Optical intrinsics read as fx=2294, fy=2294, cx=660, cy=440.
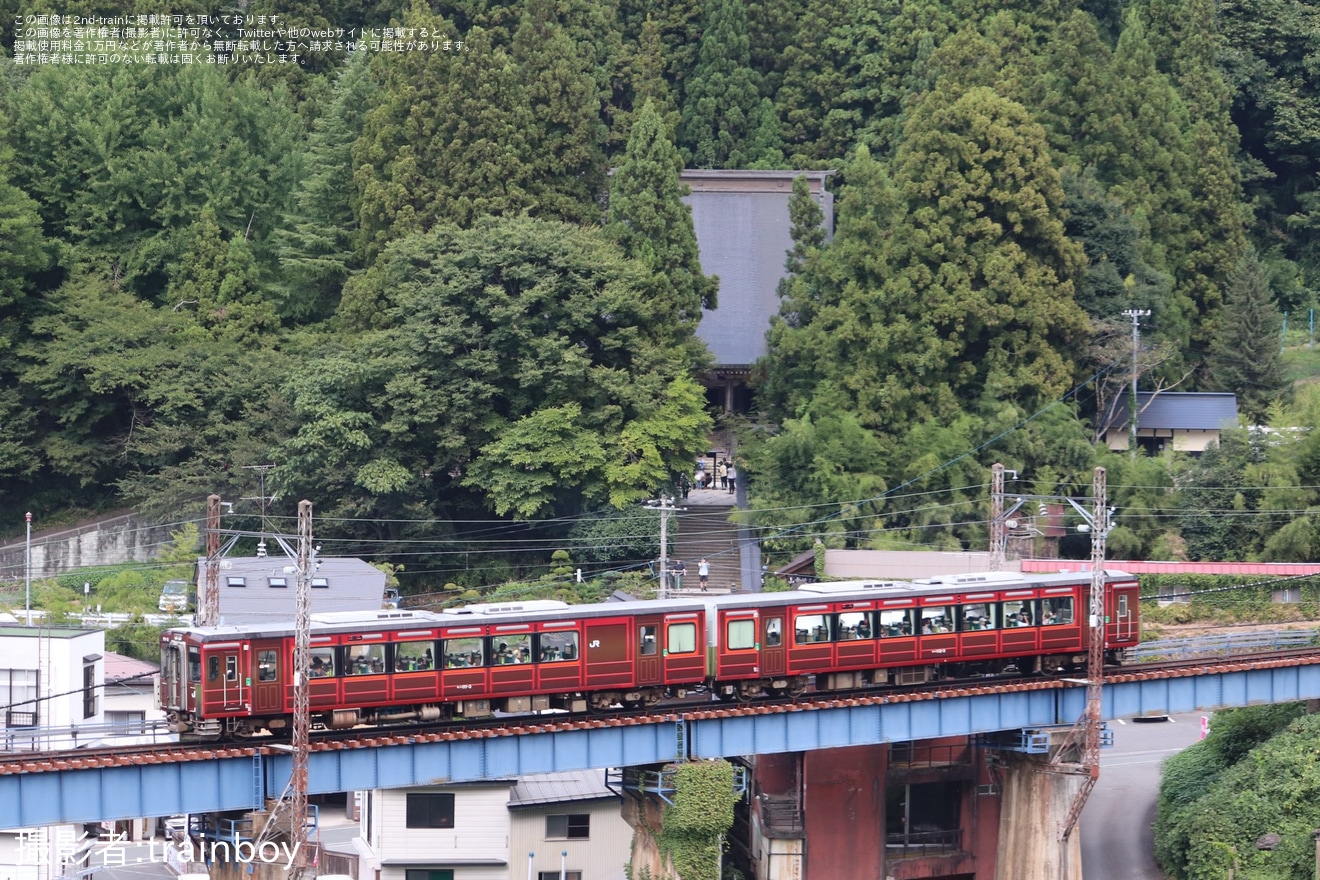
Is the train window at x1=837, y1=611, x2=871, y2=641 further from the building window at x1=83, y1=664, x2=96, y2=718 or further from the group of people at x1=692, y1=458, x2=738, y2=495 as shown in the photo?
the group of people at x1=692, y1=458, x2=738, y2=495

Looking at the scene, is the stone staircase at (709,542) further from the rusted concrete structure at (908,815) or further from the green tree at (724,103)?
the green tree at (724,103)

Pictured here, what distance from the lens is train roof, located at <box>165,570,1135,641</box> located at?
46625 mm

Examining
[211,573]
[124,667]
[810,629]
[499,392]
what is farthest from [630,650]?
[499,392]

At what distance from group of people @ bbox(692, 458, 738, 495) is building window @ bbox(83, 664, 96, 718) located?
973 inches

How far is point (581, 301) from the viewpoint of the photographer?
71.8m

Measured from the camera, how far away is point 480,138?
76.4 meters

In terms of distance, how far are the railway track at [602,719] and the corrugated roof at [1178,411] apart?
20027 mm

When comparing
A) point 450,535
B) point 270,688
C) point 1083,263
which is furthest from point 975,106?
point 270,688

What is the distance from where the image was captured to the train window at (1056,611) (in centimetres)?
5269

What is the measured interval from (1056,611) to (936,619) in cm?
307

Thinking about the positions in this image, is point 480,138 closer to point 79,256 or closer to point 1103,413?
point 79,256

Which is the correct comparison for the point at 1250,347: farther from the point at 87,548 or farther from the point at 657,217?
the point at 87,548

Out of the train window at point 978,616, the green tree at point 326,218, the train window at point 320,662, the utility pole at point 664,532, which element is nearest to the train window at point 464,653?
the train window at point 320,662

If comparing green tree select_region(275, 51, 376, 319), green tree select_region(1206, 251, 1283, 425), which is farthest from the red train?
green tree select_region(275, 51, 376, 319)
